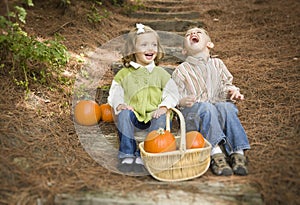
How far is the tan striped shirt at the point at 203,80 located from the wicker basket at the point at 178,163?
620mm

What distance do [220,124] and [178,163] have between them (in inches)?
23.7

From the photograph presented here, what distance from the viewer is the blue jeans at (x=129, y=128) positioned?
2.58 meters

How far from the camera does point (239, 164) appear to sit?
2.43 meters

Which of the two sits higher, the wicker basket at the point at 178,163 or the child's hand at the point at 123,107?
the child's hand at the point at 123,107

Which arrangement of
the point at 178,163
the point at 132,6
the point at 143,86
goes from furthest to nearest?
the point at 132,6, the point at 143,86, the point at 178,163

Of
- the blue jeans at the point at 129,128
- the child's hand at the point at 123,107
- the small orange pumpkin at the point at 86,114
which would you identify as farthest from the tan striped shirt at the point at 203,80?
the small orange pumpkin at the point at 86,114

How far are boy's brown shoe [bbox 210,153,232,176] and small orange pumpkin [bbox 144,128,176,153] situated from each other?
0.35 meters

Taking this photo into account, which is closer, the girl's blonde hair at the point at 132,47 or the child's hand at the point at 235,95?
the child's hand at the point at 235,95

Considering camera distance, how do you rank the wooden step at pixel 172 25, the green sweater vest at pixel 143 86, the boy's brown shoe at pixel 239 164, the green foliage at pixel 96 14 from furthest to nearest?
1. the wooden step at pixel 172 25
2. the green foliage at pixel 96 14
3. the green sweater vest at pixel 143 86
4. the boy's brown shoe at pixel 239 164

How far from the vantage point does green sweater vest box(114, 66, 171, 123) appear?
2849 millimetres

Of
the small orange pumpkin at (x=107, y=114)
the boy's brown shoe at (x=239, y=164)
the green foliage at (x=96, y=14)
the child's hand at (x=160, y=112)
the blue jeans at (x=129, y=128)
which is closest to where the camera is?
the boy's brown shoe at (x=239, y=164)

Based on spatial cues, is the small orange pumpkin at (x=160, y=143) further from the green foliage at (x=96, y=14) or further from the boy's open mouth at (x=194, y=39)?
the green foliage at (x=96, y=14)

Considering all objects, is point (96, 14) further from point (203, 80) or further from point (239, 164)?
point (239, 164)

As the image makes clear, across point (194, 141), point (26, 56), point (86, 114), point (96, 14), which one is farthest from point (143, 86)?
point (96, 14)
